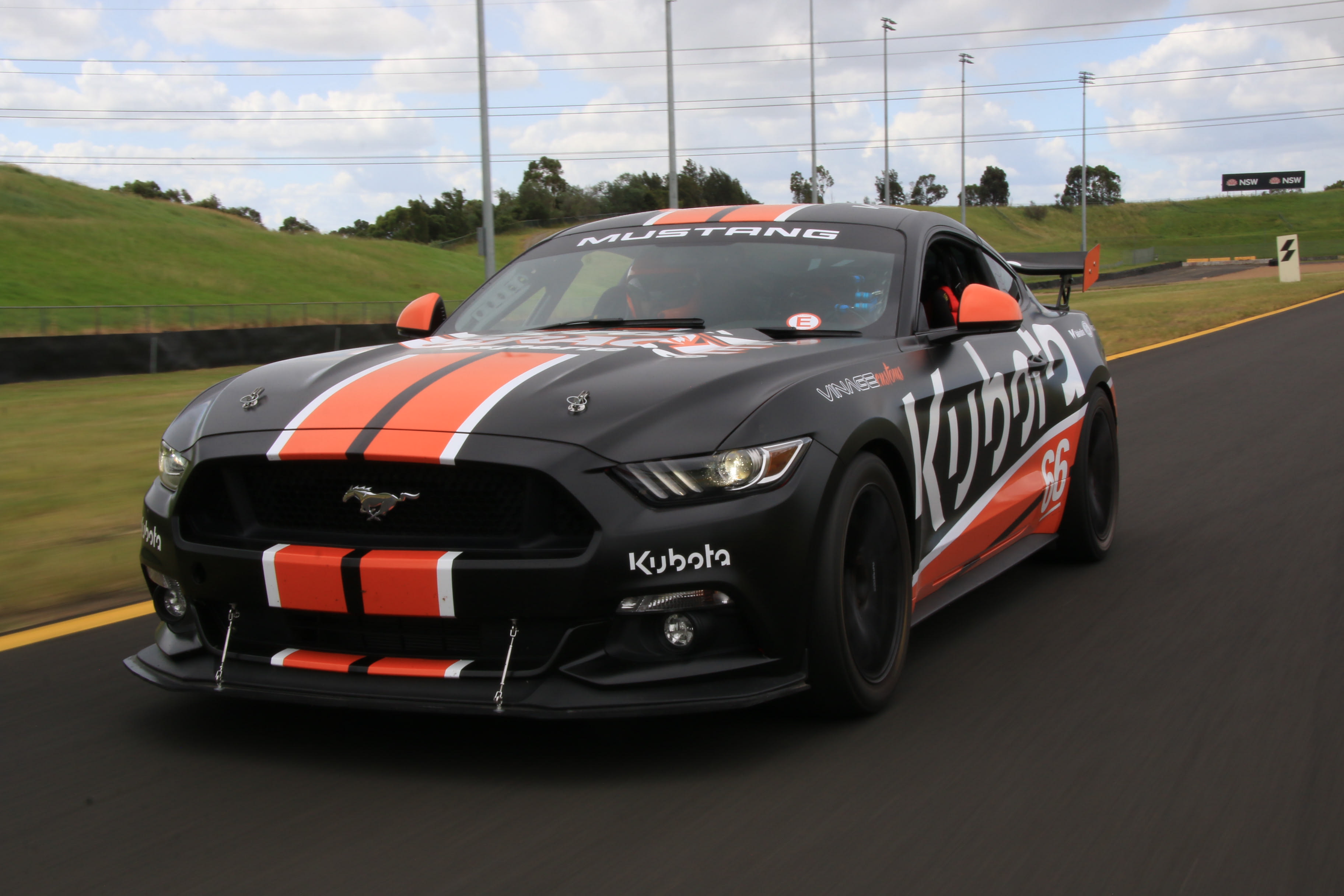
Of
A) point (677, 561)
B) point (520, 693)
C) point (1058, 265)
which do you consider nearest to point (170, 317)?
point (1058, 265)

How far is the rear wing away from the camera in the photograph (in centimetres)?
659

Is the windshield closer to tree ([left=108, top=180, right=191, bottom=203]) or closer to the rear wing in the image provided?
the rear wing

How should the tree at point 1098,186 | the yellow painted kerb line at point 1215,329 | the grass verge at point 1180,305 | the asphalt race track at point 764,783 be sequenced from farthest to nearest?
the tree at point 1098,186
the grass verge at point 1180,305
the yellow painted kerb line at point 1215,329
the asphalt race track at point 764,783

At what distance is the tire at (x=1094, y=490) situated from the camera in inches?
223

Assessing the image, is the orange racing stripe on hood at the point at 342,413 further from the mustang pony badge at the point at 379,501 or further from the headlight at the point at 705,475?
the headlight at the point at 705,475

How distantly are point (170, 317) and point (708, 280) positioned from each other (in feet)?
97.7

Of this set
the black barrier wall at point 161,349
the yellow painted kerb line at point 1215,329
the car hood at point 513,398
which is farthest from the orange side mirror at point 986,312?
the black barrier wall at point 161,349

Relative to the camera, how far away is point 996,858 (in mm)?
2781

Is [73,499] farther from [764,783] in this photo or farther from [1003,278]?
[764,783]

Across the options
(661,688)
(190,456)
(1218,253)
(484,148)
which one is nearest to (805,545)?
(661,688)

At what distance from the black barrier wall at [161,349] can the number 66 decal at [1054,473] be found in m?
12.9

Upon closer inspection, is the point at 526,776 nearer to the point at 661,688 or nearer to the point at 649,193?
the point at 661,688

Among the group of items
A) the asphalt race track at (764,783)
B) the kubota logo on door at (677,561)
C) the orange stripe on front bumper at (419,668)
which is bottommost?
the asphalt race track at (764,783)

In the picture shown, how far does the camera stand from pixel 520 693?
124 inches
